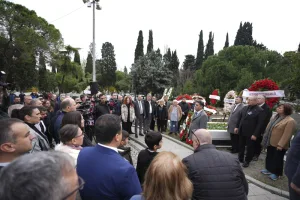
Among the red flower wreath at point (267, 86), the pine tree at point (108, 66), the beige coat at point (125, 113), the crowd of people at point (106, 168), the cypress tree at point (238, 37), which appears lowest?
the beige coat at point (125, 113)

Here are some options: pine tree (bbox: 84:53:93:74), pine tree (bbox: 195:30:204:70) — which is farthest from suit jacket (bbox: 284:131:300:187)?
pine tree (bbox: 84:53:93:74)

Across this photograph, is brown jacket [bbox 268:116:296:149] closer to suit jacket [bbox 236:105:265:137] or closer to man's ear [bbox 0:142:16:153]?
suit jacket [bbox 236:105:265:137]

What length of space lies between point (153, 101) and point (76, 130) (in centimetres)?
824

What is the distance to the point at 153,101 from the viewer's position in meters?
10.9

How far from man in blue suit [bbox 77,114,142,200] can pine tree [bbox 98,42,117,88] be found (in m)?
56.1

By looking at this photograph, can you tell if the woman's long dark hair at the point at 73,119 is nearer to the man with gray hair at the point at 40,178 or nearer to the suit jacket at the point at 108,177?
the suit jacket at the point at 108,177

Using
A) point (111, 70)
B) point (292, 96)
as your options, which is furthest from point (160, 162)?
point (111, 70)

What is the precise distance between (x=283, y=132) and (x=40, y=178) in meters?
5.25

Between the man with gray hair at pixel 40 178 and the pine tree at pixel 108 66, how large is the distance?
56963mm

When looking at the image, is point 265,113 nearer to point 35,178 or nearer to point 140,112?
point 140,112

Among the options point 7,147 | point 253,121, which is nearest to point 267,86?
point 253,121

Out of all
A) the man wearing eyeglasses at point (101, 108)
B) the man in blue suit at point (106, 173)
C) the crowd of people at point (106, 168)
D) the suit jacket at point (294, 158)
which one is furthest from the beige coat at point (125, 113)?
the man in blue suit at point (106, 173)

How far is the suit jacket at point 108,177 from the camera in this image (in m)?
1.81

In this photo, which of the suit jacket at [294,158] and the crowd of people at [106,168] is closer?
the crowd of people at [106,168]
